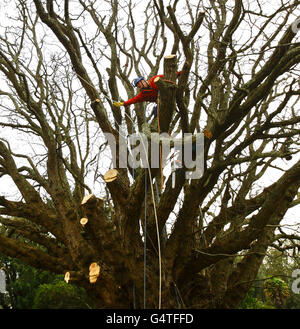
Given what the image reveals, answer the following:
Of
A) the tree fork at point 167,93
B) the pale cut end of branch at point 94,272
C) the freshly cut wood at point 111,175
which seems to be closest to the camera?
the tree fork at point 167,93

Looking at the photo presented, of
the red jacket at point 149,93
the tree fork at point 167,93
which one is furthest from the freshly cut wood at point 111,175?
the red jacket at point 149,93

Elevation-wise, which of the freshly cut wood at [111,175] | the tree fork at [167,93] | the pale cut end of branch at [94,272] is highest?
the tree fork at [167,93]

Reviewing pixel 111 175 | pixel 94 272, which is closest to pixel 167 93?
pixel 111 175

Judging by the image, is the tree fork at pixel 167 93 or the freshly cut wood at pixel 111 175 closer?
the tree fork at pixel 167 93

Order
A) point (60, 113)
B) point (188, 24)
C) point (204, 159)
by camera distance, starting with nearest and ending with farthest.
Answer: point (204, 159) → point (188, 24) → point (60, 113)

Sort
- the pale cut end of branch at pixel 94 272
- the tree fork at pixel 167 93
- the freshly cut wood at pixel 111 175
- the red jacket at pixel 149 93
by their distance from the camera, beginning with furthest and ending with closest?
the red jacket at pixel 149 93
the freshly cut wood at pixel 111 175
the pale cut end of branch at pixel 94 272
the tree fork at pixel 167 93

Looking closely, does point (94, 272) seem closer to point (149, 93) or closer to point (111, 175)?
point (111, 175)

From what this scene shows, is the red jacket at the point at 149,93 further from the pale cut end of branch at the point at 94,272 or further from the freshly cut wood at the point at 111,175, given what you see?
the pale cut end of branch at the point at 94,272

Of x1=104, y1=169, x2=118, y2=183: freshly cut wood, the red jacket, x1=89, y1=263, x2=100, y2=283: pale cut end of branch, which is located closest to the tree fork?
x1=104, y1=169, x2=118, y2=183: freshly cut wood

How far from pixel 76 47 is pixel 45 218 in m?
2.26

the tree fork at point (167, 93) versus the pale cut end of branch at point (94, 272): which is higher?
the tree fork at point (167, 93)

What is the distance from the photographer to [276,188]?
10.7ft
